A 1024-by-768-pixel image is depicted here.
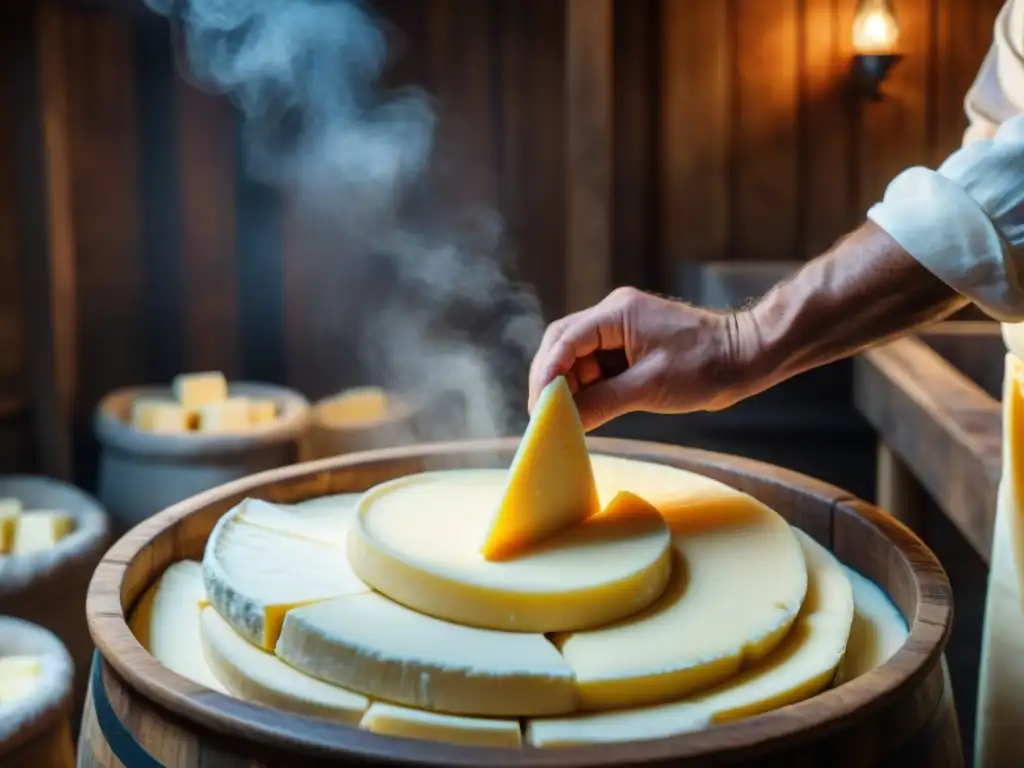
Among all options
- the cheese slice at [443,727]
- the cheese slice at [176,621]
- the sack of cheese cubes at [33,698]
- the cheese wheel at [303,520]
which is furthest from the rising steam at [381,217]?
the cheese slice at [443,727]

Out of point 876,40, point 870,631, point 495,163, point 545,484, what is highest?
point 876,40

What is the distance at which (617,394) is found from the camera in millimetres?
1354

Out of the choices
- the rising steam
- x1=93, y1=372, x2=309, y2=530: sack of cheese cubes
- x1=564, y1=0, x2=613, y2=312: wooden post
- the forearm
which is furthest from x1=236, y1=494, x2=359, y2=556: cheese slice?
the rising steam

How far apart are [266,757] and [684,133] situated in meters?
3.21

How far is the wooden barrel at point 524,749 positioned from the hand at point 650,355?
0.24m

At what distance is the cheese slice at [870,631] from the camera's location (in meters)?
1.11

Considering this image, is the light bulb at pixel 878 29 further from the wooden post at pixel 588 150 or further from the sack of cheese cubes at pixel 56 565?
the sack of cheese cubes at pixel 56 565

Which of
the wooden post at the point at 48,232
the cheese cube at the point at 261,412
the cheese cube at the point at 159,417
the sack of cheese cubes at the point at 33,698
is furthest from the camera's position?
the wooden post at the point at 48,232

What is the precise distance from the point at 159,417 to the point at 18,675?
38.8 inches

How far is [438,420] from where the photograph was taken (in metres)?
3.56

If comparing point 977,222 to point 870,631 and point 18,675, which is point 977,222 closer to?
point 870,631

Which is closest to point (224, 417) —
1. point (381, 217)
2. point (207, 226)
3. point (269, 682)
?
point (207, 226)

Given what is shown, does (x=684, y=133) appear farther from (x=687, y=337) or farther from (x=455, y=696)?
(x=455, y=696)

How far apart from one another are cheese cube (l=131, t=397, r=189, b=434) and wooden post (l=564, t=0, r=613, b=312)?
1.13 meters
